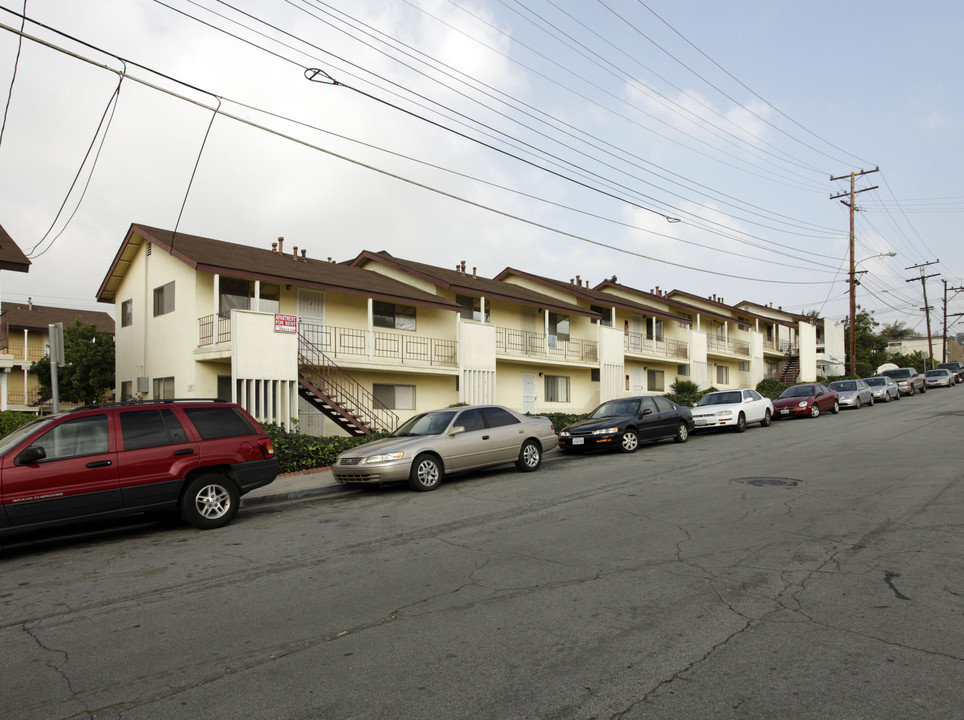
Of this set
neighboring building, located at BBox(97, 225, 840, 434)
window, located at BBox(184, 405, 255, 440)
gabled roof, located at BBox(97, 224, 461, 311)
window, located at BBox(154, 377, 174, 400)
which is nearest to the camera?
window, located at BBox(184, 405, 255, 440)

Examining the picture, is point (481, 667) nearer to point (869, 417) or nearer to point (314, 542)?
point (314, 542)

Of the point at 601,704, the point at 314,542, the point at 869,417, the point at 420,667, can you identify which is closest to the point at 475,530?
the point at 314,542

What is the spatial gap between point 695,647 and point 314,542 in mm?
5024

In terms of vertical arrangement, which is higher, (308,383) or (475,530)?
(308,383)

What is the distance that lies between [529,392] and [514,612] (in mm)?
24057

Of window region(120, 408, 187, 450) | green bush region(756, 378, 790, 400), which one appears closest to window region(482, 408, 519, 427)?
window region(120, 408, 187, 450)

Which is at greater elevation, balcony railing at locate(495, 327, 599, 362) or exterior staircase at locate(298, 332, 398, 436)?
balcony railing at locate(495, 327, 599, 362)

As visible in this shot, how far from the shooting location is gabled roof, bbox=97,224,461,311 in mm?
18625

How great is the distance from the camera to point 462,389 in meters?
24.1

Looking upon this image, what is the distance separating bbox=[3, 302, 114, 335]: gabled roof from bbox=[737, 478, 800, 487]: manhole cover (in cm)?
3022

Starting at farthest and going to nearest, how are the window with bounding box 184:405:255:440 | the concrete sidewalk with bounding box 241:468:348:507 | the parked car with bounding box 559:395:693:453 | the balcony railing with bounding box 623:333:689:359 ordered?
the balcony railing with bounding box 623:333:689:359
the parked car with bounding box 559:395:693:453
the concrete sidewalk with bounding box 241:468:348:507
the window with bounding box 184:405:255:440

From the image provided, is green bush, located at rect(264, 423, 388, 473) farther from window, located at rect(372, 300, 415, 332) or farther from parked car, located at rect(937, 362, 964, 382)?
parked car, located at rect(937, 362, 964, 382)

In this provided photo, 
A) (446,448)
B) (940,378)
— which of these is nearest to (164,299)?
(446,448)

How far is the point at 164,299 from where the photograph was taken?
2122 cm
